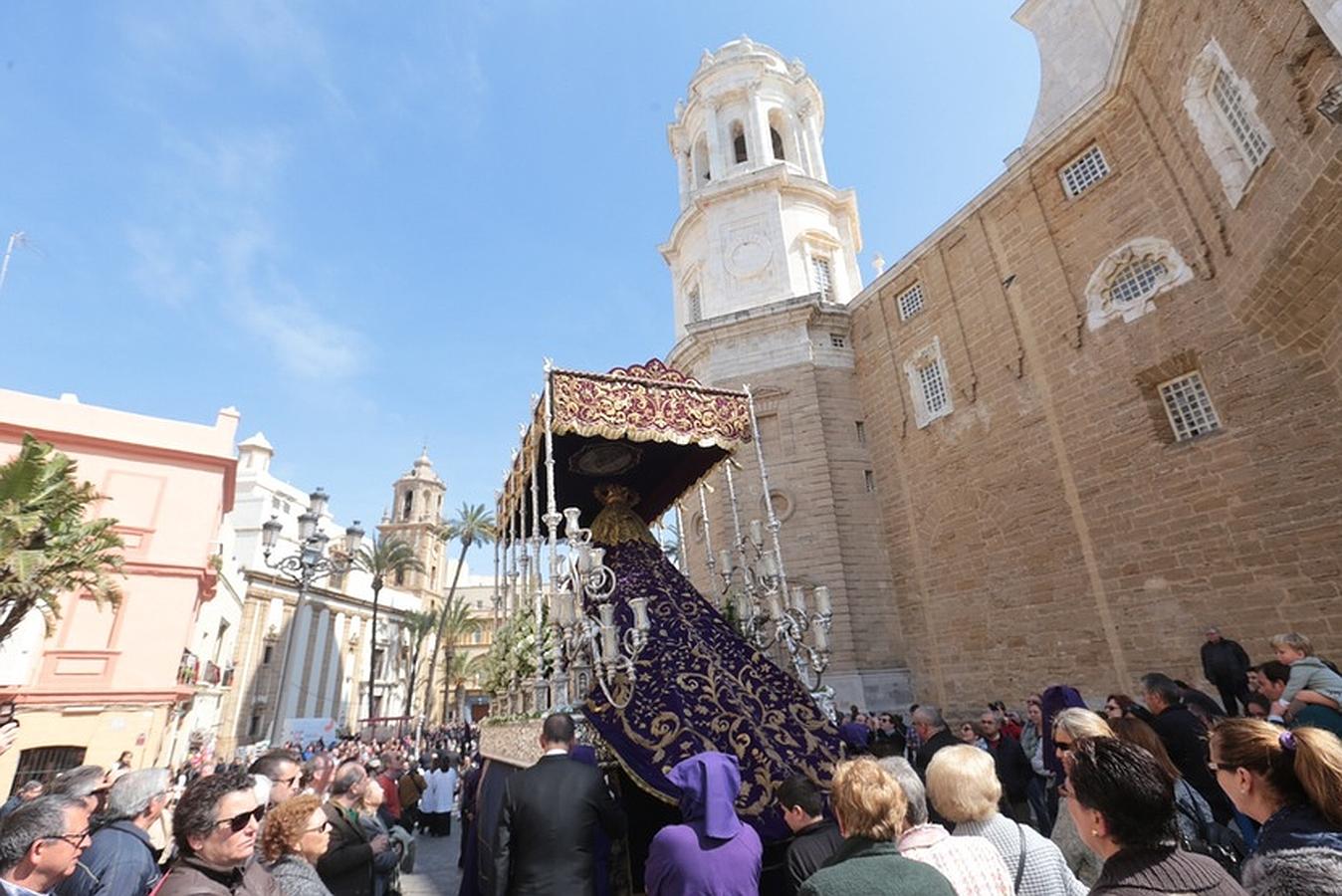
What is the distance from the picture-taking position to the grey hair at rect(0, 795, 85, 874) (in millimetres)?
2162

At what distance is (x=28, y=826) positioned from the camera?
2213 mm

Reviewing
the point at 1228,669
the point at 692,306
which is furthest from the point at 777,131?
the point at 1228,669

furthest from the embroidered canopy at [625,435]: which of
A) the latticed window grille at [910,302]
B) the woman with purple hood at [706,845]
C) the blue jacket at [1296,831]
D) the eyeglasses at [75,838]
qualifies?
the latticed window grille at [910,302]

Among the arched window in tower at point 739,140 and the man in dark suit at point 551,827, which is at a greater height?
the arched window in tower at point 739,140

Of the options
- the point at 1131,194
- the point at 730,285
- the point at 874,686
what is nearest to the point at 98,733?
the point at 874,686

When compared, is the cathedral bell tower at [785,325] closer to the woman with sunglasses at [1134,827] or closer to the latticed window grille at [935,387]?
the latticed window grille at [935,387]

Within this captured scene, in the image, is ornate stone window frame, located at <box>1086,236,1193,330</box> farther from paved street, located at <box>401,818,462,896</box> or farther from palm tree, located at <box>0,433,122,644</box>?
palm tree, located at <box>0,433,122,644</box>

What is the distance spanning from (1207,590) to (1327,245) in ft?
15.4

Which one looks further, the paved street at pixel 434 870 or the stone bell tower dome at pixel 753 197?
the stone bell tower dome at pixel 753 197

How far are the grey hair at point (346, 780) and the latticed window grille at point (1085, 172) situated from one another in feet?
44.2

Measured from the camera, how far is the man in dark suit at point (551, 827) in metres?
3.22

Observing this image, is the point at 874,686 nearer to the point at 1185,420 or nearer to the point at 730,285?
the point at 1185,420

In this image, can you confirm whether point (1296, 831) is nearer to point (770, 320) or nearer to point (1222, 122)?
point (1222, 122)

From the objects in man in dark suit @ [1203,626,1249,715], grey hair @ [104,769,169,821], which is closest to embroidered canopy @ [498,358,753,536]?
grey hair @ [104,769,169,821]
